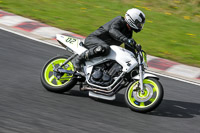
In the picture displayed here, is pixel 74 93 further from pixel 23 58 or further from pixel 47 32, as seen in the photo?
pixel 47 32

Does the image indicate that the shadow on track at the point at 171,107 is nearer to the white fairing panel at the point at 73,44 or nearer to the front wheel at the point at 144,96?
the front wheel at the point at 144,96

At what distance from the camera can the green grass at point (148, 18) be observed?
11278mm

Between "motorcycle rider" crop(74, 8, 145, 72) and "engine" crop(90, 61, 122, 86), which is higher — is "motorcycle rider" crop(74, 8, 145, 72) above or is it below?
above

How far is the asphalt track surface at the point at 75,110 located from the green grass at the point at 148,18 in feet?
8.99

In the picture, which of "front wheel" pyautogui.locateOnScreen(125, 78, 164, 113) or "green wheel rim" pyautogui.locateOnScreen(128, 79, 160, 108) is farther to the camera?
"green wheel rim" pyautogui.locateOnScreen(128, 79, 160, 108)

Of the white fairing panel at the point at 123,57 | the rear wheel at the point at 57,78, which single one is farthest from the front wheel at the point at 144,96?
the rear wheel at the point at 57,78

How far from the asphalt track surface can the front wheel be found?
0.47ft

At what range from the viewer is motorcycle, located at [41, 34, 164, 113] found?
659cm

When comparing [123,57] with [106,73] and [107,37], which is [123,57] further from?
[107,37]

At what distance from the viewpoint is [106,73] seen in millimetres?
6898

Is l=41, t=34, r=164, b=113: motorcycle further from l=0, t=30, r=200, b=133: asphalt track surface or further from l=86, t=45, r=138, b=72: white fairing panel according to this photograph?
l=0, t=30, r=200, b=133: asphalt track surface

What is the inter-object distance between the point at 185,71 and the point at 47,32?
4164 mm

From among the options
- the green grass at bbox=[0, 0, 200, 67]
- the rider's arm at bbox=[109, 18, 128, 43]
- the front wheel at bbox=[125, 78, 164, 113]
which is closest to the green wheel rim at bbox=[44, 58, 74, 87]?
the rider's arm at bbox=[109, 18, 128, 43]

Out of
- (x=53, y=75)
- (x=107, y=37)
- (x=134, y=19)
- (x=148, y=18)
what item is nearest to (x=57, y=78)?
(x=53, y=75)
